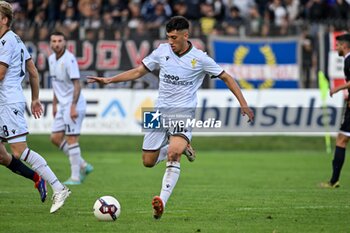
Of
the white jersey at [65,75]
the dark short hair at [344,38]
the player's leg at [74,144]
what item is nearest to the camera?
the dark short hair at [344,38]

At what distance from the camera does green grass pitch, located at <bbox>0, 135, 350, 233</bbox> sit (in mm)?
11070

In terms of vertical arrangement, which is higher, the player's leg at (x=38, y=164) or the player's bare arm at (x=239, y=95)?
the player's bare arm at (x=239, y=95)

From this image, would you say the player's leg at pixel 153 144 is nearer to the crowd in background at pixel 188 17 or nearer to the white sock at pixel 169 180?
the white sock at pixel 169 180

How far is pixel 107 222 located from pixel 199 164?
457 inches

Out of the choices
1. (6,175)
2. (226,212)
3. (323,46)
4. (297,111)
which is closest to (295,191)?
(226,212)

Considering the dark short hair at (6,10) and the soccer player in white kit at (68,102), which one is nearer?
the dark short hair at (6,10)

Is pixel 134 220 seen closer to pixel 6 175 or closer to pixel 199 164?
pixel 6 175

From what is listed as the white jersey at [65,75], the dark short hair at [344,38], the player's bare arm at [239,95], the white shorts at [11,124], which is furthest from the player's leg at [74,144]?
the player's bare arm at [239,95]

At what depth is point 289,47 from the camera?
29.1m

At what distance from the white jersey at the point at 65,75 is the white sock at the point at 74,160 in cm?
85

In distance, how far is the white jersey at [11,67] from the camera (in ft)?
39.9

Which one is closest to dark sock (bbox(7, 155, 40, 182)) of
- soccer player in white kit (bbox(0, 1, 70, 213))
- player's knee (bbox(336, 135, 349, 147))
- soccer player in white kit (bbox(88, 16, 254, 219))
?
soccer player in white kit (bbox(0, 1, 70, 213))

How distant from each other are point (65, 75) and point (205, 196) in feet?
15.5

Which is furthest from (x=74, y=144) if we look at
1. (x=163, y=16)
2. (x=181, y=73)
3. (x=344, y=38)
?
(x=163, y=16)
